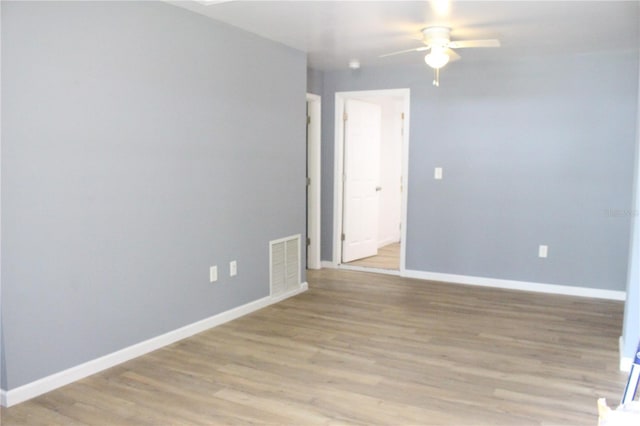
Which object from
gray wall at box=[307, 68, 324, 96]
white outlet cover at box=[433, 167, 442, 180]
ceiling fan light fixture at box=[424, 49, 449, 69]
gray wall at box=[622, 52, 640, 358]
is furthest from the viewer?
gray wall at box=[307, 68, 324, 96]

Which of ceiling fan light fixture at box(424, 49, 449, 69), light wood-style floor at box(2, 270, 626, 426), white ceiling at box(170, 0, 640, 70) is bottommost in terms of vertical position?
light wood-style floor at box(2, 270, 626, 426)

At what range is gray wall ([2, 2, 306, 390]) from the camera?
2629 millimetres

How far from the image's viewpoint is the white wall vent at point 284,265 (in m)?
4.63

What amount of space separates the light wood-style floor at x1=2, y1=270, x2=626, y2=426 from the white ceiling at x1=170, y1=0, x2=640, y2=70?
7.59ft

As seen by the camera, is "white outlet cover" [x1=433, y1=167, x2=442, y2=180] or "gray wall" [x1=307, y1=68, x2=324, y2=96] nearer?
"white outlet cover" [x1=433, y1=167, x2=442, y2=180]

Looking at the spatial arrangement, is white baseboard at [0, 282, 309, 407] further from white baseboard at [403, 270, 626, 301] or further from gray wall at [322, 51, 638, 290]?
gray wall at [322, 51, 638, 290]

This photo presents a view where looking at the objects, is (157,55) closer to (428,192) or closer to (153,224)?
(153,224)

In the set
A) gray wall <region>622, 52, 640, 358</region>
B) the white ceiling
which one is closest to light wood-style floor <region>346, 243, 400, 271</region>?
the white ceiling

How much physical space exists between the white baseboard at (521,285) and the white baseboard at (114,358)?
2.06 m

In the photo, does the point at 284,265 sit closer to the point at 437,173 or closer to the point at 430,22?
the point at 437,173

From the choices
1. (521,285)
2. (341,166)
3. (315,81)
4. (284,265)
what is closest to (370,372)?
(284,265)

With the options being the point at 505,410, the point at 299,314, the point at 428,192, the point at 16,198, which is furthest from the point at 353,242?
the point at 16,198

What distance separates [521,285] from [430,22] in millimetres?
2876

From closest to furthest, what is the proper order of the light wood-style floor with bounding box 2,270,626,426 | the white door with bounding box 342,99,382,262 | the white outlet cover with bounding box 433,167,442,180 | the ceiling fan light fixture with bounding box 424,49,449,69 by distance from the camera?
the light wood-style floor with bounding box 2,270,626,426, the ceiling fan light fixture with bounding box 424,49,449,69, the white outlet cover with bounding box 433,167,442,180, the white door with bounding box 342,99,382,262
